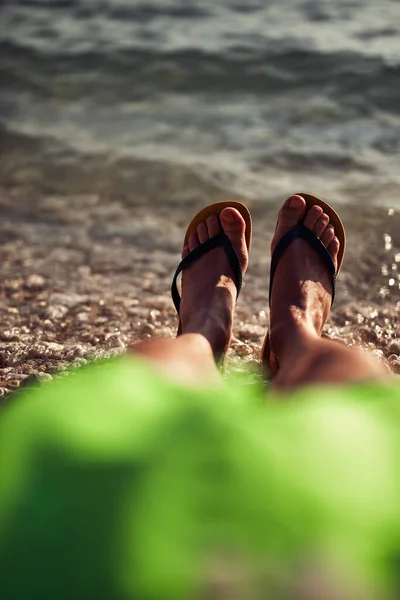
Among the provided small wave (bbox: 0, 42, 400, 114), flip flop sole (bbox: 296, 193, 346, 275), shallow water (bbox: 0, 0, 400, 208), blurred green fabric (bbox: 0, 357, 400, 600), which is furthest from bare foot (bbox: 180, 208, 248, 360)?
small wave (bbox: 0, 42, 400, 114)

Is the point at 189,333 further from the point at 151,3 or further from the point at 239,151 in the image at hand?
the point at 151,3

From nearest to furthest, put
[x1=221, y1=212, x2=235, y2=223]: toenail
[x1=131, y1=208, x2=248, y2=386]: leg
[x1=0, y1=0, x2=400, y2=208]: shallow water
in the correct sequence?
[x1=131, y1=208, x2=248, y2=386]: leg, [x1=221, y1=212, x2=235, y2=223]: toenail, [x1=0, y1=0, x2=400, y2=208]: shallow water

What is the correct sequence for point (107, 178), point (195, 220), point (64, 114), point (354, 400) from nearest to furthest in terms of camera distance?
1. point (354, 400)
2. point (195, 220)
3. point (107, 178)
4. point (64, 114)

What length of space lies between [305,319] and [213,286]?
1.32ft

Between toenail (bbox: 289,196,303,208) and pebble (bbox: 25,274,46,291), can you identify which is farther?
pebble (bbox: 25,274,46,291)

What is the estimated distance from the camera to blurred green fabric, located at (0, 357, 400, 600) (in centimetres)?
101

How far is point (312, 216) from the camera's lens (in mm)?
2986

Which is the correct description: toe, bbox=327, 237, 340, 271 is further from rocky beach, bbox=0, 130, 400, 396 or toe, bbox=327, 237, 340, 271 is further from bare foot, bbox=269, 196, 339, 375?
rocky beach, bbox=0, 130, 400, 396

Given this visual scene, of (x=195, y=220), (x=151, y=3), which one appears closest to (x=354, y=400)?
(x=195, y=220)

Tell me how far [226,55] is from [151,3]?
1617 millimetres

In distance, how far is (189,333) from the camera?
2260mm

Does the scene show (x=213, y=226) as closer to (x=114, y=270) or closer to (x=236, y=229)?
(x=236, y=229)

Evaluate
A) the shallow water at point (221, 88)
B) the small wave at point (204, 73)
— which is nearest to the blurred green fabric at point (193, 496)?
the shallow water at point (221, 88)

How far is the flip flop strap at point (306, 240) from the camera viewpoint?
9.27 ft
